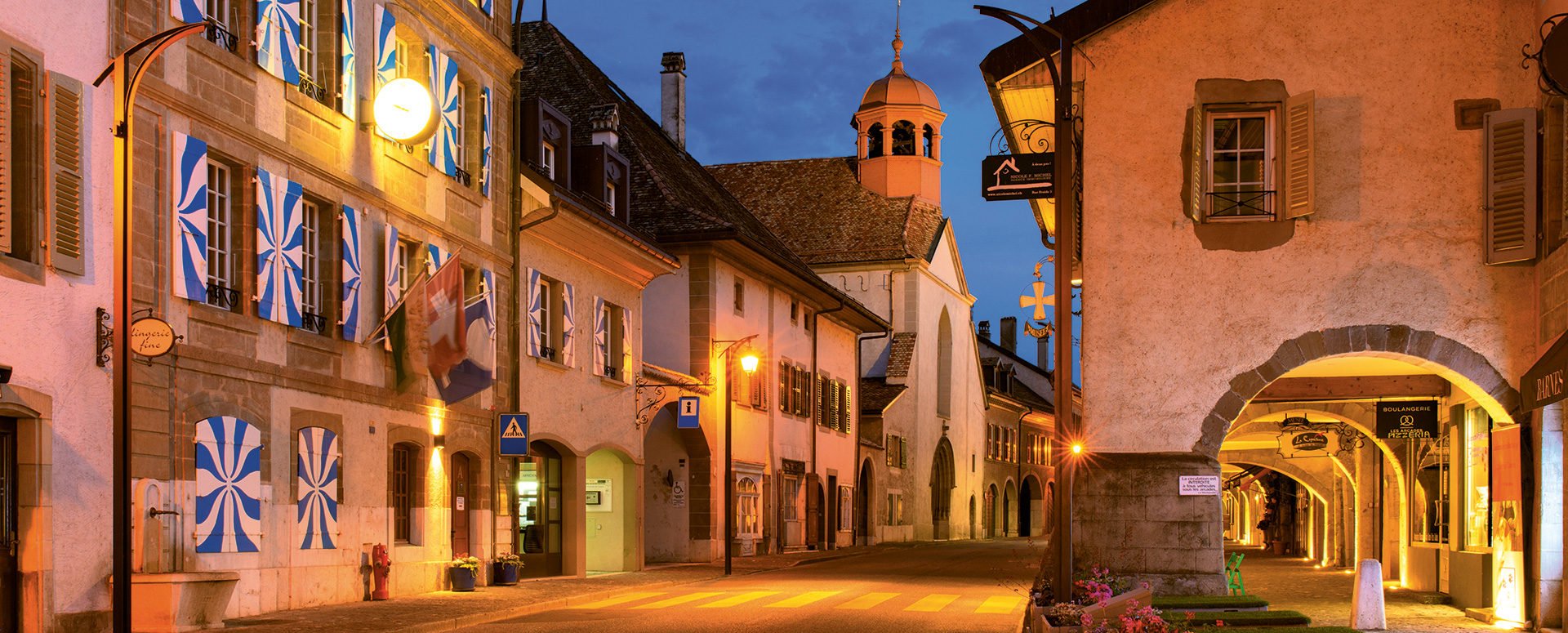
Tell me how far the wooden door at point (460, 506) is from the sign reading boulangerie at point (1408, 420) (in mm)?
12762

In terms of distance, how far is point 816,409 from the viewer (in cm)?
4291

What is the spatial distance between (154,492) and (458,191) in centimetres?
828

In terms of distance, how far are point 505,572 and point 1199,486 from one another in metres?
10.7

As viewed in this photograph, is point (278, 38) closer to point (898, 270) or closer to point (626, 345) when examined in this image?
point (626, 345)

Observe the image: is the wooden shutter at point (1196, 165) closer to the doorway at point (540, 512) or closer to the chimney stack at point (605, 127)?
the doorway at point (540, 512)

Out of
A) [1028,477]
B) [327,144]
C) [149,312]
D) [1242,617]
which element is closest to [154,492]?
[149,312]

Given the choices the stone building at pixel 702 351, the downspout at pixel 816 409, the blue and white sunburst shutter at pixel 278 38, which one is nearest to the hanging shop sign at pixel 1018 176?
the blue and white sunburst shutter at pixel 278 38

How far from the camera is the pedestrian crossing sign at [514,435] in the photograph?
22.6 meters

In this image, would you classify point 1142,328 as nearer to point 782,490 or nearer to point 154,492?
point 154,492

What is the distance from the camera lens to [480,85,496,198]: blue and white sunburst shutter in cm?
2295

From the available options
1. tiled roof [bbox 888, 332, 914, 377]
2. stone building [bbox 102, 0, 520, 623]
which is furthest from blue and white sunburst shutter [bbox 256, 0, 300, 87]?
tiled roof [bbox 888, 332, 914, 377]

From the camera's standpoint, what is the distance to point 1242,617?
14.3 m

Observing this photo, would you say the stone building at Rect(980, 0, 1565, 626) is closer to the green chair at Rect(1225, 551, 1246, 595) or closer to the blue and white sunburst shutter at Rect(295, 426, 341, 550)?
the green chair at Rect(1225, 551, 1246, 595)

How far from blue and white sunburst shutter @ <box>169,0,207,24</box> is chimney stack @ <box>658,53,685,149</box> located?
29.0 metres
